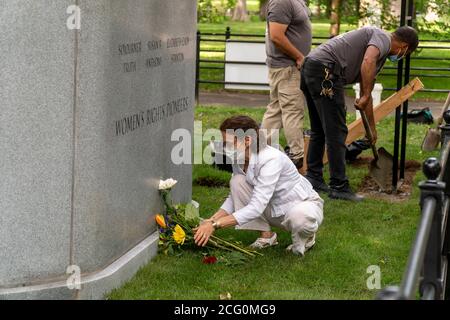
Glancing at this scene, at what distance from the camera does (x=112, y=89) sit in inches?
233

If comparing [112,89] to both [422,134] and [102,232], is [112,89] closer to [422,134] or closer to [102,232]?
[102,232]

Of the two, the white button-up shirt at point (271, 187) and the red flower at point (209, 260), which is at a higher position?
the white button-up shirt at point (271, 187)

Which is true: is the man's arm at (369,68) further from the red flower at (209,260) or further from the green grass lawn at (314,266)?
the red flower at (209,260)

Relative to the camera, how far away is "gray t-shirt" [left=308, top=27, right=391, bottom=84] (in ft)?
28.9

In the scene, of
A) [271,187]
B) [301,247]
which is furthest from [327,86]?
[271,187]

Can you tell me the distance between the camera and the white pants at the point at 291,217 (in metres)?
6.87

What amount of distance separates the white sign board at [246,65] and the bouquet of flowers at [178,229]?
9.52 m

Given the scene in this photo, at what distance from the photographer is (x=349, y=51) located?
8.84 meters

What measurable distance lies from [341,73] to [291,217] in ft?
7.89

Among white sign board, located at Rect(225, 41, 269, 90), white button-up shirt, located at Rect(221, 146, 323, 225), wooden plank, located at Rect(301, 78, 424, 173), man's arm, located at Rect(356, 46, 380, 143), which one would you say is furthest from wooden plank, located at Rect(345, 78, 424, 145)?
white sign board, located at Rect(225, 41, 269, 90)

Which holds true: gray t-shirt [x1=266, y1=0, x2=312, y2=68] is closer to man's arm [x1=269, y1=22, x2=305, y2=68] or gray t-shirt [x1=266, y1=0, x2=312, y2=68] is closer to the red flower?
man's arm [x1=269, y1=22, x2=305, y2=68]

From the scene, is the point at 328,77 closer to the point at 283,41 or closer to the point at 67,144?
the point at 283,41

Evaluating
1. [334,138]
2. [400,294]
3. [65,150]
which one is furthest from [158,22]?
[400,294]

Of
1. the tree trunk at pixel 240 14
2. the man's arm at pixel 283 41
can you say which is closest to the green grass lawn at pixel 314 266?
the man's arm at pixel 283 41
